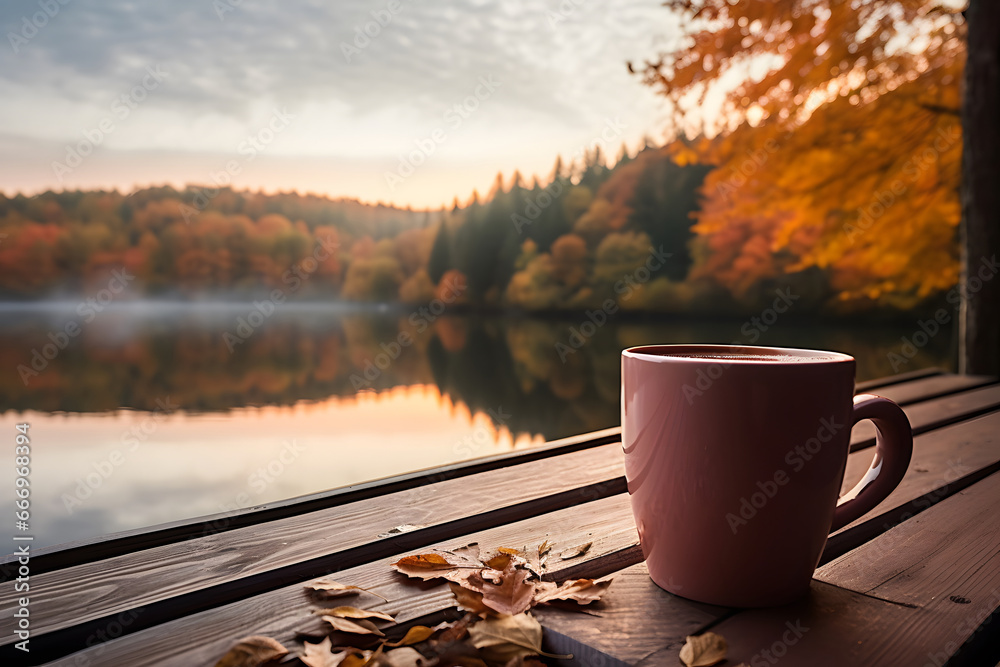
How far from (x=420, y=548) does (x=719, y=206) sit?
43.6 feet

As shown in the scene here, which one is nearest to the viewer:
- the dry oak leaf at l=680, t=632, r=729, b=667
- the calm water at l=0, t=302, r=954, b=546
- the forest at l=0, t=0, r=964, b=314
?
the dry oak leaf at l=680, t=632, r=729, b=667

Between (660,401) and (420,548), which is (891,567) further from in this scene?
(420,548)

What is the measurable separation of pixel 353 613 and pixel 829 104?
4.52 meters

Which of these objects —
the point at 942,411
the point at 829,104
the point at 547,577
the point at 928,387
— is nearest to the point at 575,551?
the point at 547,577

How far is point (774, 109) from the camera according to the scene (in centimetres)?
403

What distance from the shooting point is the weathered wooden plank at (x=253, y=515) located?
1.82ft

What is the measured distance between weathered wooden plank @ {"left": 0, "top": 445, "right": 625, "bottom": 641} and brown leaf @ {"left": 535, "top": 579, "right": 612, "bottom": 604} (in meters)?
0.16

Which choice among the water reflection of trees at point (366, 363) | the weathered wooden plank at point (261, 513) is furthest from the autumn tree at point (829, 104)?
the weathered wooden plank at point (261, 513)

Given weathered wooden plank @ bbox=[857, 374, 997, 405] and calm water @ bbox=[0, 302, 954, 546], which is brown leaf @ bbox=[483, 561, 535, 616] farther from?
weathered wooden plank @ bbox=[857, 374, 997, 405]

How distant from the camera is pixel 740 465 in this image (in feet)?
1.46

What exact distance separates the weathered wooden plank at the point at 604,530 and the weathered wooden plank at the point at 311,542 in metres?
0.03

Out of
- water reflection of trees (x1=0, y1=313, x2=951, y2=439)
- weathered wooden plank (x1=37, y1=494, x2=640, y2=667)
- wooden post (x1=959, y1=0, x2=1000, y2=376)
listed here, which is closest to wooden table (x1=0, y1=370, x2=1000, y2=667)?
weathered wooden plank (x1=37, y1=494, x2=640, y2=667)

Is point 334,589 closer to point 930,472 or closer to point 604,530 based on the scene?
point 604,530

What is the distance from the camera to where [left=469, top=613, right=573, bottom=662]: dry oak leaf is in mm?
415
